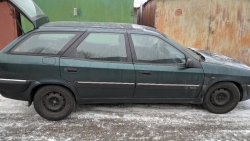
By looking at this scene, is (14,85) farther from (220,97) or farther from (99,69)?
(220,97)

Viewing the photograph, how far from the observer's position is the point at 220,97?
366 centimetres

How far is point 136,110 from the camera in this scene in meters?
3.79

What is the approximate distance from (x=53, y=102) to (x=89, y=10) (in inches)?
163

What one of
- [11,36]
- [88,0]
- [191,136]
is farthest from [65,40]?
[11,36]

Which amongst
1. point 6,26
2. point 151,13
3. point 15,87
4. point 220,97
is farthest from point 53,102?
point 151,13

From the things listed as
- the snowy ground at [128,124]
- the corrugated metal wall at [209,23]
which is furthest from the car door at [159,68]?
the corrugated metal wall at [209,23]

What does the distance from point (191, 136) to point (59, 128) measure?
199 centimetres

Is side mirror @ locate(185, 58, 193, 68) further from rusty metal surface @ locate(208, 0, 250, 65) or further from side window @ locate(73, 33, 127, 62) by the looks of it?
rusty metal surface @ locate(208, 0, 250, 65)

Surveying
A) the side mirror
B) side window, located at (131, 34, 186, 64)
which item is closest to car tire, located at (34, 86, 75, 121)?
side window, located at (131, 34, 186, 64)

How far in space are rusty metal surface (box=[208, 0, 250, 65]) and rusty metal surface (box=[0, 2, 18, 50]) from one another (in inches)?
243

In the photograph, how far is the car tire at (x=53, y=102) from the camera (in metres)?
3.29

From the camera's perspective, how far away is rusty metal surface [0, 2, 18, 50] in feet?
21.1

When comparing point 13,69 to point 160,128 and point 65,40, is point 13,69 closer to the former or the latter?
point 65,40

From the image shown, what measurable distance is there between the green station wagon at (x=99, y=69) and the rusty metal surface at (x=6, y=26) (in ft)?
11.8
